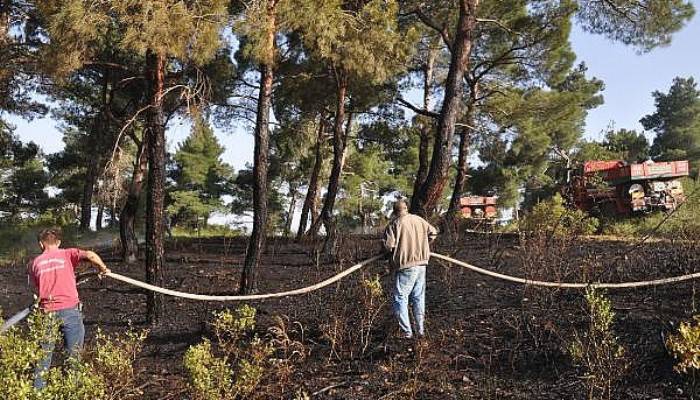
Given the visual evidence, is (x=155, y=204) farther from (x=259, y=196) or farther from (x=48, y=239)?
(x=48, y=239)

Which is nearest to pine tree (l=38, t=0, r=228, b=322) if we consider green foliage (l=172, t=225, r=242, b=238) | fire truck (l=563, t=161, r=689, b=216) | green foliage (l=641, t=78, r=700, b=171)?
fire truck (l=563, t=161, r=689, b=216)

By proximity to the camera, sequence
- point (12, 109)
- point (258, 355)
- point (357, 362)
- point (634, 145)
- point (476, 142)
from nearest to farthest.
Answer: point (258, 355), point (357, 362), point (12, 109), point (476, 142), point (634, 145)

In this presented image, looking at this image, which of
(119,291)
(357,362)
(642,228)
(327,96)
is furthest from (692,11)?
(119,291)

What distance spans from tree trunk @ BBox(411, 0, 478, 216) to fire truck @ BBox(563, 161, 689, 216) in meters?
7.56

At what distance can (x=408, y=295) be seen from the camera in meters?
5.46

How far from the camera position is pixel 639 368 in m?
4.37

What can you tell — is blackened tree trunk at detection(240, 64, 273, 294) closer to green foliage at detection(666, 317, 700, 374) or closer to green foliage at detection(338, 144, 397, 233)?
green foliage at detection(666, 317, 700, 374)

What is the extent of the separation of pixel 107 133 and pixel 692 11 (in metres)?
13.9

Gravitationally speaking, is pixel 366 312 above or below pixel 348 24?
below

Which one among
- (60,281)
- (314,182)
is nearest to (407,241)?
(60,281)

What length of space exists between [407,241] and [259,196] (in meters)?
3.11

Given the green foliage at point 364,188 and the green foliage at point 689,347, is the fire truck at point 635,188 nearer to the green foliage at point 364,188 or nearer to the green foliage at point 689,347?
the green foliage at point 689,347

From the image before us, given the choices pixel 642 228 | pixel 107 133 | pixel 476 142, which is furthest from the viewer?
pixel 476 142

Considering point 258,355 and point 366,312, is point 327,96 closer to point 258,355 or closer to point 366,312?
point 366,312
